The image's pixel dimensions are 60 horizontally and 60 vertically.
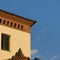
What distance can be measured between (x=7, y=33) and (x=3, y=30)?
56 cm

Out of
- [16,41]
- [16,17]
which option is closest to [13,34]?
[16,41]

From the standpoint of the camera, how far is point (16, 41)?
39031 mm

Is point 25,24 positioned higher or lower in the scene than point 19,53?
higher

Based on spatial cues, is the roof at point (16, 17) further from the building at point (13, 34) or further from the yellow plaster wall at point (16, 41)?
the yellow plaster wall at point (16, 41)

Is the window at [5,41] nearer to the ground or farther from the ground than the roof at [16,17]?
nearer to the ground

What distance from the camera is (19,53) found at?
37844 mm

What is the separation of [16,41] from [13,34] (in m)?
0.75

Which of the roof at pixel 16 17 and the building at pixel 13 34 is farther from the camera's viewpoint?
the roof at pixel 16 17

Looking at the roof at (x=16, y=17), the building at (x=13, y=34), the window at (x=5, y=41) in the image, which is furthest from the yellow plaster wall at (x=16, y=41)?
the roof at (x=16, y=17)

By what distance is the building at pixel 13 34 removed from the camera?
3794 centimetres

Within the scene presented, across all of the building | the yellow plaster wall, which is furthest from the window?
the yellow plaster wall

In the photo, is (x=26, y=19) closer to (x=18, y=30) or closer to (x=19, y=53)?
(x=18, y=30)

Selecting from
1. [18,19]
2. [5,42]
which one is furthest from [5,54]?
[18,19]

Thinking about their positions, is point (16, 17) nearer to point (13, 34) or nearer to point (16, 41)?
point (13, 34)
